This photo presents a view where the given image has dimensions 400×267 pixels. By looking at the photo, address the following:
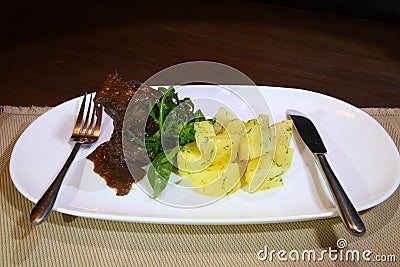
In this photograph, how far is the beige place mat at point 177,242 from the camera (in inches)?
40.6

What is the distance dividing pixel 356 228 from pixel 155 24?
1576 millimetres

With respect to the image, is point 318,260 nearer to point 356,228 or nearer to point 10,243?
point 356,228

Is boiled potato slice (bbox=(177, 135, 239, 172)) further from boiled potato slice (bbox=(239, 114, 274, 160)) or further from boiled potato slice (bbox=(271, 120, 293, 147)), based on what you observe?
boiled potato slice (bbox=(271, 120, 293, 147))

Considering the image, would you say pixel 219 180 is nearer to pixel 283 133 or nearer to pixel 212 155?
pixel 212 155

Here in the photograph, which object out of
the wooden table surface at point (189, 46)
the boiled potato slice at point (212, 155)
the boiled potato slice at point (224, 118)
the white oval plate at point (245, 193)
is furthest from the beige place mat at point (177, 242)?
the wooden table surface at point (189, 46)

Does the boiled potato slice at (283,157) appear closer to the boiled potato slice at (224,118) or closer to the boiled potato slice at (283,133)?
the boiled potato slice at (283,133)

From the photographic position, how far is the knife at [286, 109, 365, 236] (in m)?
0.99

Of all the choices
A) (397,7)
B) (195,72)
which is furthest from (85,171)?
(397,7)

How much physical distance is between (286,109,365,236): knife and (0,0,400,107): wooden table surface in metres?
0.41

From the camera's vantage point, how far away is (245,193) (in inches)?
44.4

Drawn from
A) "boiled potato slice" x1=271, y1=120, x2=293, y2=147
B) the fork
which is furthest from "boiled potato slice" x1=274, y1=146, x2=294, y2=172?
the fork

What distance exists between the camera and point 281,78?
6.07ft

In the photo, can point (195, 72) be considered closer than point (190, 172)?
No

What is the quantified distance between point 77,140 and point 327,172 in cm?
67
